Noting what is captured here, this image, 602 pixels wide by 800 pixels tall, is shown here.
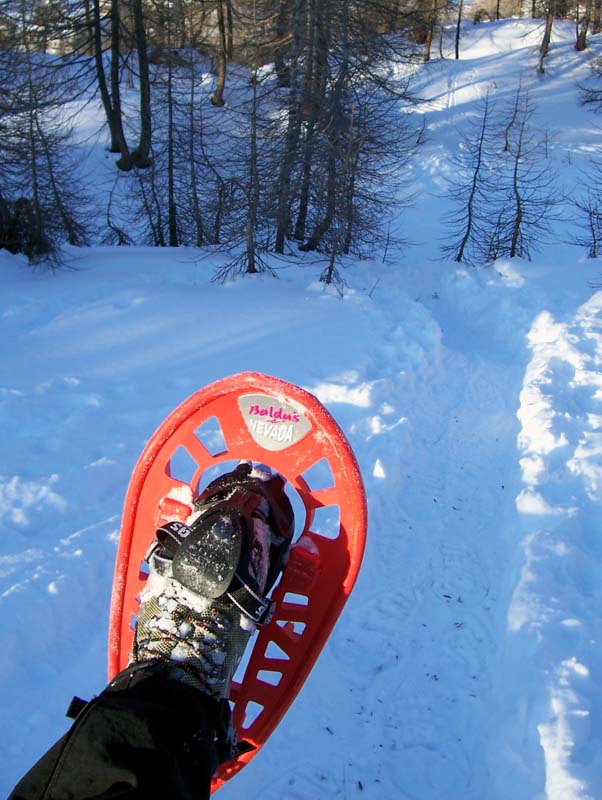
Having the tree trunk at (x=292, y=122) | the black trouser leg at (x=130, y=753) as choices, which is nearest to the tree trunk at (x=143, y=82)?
the tree trunk at (x=292, y=122)

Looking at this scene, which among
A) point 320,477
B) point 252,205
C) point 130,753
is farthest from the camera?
point 252,205

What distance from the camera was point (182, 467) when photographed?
14.9ft

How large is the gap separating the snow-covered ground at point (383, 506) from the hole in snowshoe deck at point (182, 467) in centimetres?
33

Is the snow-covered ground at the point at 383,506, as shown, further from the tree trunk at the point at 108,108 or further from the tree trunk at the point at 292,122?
the tree trunk at the point at 108,108

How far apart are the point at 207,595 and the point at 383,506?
2333 millimetres

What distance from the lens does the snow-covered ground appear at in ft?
9.22

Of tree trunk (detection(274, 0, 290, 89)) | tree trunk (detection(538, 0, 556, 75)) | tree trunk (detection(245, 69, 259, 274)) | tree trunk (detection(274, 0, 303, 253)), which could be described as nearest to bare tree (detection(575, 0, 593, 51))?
tree trunk (detection(538, 0, 556, 75))

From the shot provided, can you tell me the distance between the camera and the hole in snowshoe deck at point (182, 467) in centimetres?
442

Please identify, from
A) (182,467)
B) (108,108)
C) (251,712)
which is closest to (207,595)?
(251,712)

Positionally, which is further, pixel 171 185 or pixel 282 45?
pixel 171 185

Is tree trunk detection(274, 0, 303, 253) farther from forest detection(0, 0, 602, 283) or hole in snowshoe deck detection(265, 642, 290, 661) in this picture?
hole in snowshoe deck detection(265, 642, 290, 661)

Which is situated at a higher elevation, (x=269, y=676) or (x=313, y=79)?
(x=313, y=79)

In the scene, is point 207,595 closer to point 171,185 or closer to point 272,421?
point 272,421

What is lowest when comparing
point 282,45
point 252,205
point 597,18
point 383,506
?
point 383,506
